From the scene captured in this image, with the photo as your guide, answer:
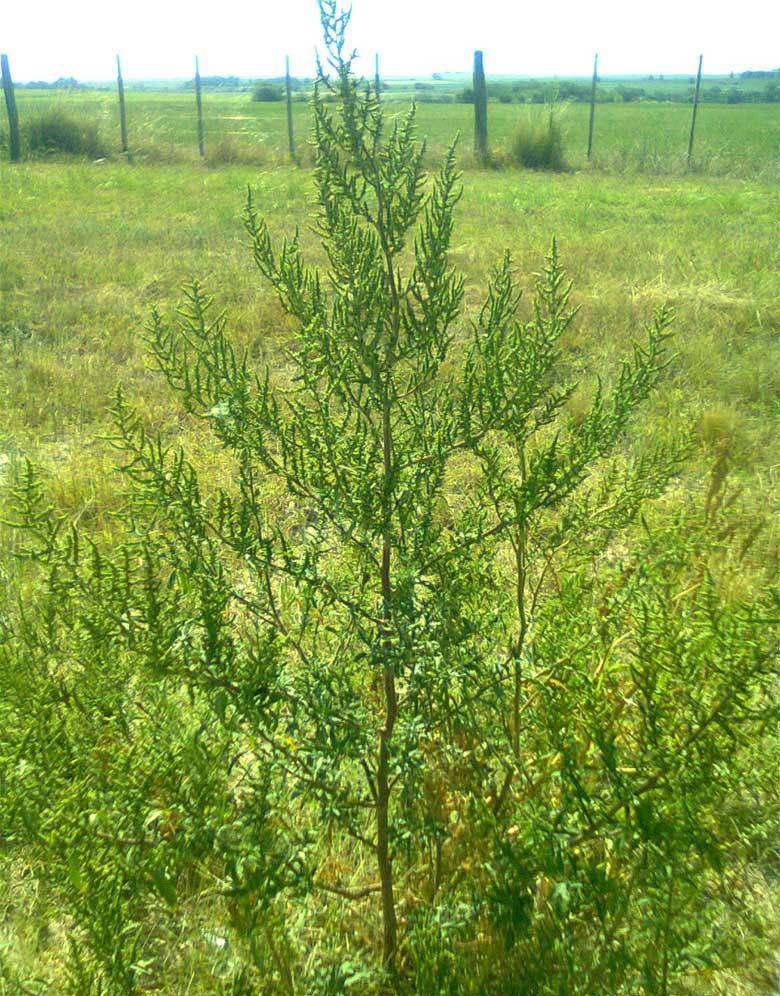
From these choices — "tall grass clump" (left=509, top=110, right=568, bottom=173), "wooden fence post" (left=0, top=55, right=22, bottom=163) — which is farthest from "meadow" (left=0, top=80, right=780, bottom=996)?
"tall grass clump" (left=509, top=110, right=568, bottom=173)

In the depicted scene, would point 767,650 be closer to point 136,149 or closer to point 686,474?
point 686,474

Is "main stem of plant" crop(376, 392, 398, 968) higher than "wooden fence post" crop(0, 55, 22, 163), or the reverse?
"wooden fence post" crop(0, 55, 22, 163)

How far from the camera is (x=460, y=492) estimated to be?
4.12 meters

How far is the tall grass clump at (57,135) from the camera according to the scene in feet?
54.2

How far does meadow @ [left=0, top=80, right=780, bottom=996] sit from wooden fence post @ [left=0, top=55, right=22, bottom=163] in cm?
68

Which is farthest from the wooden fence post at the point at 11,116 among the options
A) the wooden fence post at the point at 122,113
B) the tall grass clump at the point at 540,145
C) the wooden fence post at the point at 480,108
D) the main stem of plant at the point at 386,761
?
the main stem of plant at the point at 386,761

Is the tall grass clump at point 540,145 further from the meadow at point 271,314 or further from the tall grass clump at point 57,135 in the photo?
the tall grass clump at point 57,135

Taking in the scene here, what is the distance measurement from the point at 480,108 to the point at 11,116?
8659mm

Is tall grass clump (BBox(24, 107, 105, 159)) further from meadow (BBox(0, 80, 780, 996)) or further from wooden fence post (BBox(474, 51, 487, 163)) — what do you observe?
wooden fence post (BBox(474, 51, 487, 163))

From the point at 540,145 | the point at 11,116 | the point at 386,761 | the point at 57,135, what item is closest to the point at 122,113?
the point at 57,135

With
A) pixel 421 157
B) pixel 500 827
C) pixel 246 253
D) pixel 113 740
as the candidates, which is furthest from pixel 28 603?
pixel 246 253

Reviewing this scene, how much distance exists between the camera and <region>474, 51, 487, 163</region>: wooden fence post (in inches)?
658

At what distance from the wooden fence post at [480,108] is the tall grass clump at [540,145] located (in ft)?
2.01

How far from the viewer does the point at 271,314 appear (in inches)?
263
